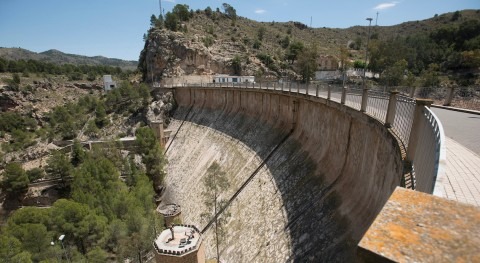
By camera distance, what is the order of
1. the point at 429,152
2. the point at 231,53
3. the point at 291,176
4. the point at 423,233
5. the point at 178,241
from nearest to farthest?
1. the point at 423,233
2. the point at 429,152
3. the point at 291,176
4. the point at 178,241
5. the point at 231,53

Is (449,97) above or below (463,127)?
above

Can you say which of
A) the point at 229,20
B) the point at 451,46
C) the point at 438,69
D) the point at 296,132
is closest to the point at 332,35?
the point at 229,20

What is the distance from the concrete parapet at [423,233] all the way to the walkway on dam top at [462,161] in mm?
817

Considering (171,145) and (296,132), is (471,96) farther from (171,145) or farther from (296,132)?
(171,145)

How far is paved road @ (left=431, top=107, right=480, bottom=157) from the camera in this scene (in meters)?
7.85

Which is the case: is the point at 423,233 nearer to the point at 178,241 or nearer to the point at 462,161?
the point at 462,161

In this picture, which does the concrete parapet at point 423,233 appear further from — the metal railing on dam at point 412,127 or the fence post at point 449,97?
the fence post at point 449,97

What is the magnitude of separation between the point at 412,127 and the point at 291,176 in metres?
10.9

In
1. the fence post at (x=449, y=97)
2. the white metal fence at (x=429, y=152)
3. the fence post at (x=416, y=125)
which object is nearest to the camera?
the white metal fence at (x=429, y=152)

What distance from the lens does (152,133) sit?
35.1 metres

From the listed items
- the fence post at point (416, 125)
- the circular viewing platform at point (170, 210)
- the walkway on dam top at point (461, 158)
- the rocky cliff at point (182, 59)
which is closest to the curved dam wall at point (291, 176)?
the circular viewing platform at point (170, 210)

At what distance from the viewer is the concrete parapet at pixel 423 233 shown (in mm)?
1702

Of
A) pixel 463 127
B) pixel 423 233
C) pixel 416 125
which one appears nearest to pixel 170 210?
pixel 463 127

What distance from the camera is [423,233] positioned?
1.89m
